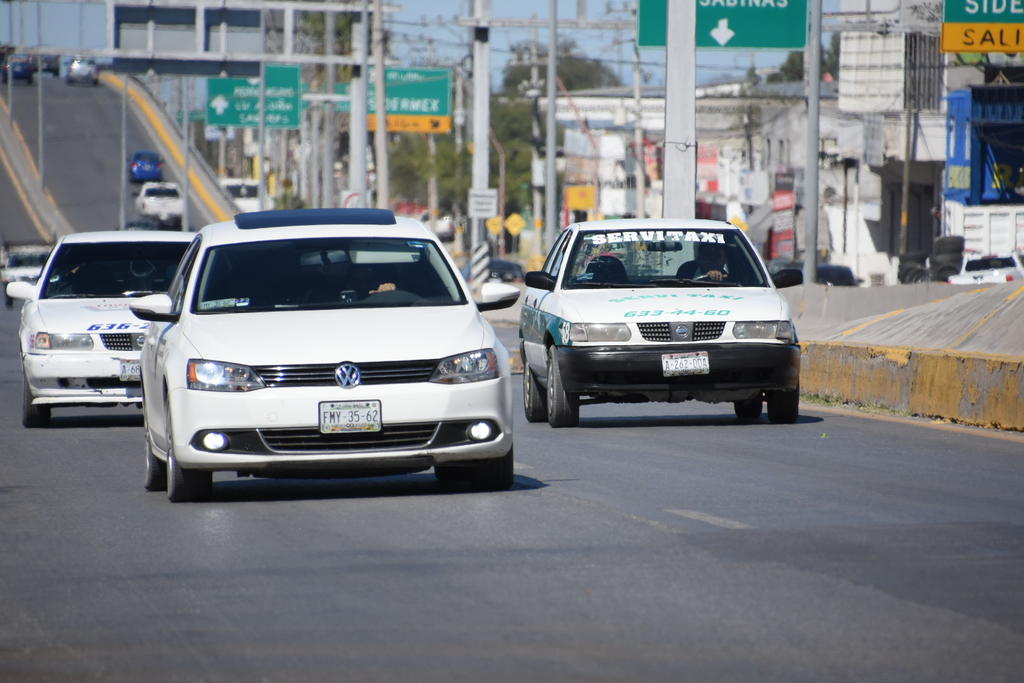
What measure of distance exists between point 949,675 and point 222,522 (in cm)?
494

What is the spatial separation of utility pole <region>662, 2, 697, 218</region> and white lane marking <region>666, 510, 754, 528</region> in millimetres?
15007

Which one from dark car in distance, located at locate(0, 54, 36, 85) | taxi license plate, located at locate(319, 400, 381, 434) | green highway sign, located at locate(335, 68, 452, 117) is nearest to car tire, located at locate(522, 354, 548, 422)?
taxi license plate, located at locate(319, 400, 381, 434)

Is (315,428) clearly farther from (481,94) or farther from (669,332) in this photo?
(481,94)

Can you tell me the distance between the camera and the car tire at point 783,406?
620 inches

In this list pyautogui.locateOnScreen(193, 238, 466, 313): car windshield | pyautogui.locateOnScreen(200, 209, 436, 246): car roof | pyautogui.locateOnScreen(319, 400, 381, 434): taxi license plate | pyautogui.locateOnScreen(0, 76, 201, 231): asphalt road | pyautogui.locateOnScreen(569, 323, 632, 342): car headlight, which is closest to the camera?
pyautogui.locateOnScreen(319, 400, 381, 434): taxi license plate

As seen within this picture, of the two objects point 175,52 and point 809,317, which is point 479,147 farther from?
point 809,317

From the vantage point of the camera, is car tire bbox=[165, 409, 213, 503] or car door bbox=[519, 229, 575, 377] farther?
car door bbox=[519, 229, 575, 377]

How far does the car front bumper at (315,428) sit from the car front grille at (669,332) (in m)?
5.04

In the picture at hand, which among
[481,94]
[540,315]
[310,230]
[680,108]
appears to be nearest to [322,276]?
[310,230]

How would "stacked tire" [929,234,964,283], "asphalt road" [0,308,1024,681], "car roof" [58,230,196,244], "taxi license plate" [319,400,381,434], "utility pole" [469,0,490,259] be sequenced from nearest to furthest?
"asphalt road" [0,308,1024,681], "taxi license plate" [319,400,381,434], "car roof" [58,230,196,244], "utility pole" [469,0,490,259], "stacked tire" [929,234,964,283]

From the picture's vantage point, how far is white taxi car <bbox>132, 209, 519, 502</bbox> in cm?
1022

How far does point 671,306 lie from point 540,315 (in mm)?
1556

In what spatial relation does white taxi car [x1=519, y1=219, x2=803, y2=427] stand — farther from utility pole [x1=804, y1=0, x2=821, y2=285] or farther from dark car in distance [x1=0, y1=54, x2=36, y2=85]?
dark car in distance [x1=0, y1=54, x2=36, y2=85]

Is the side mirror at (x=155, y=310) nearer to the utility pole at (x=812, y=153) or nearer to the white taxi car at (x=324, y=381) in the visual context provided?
the white taxi car at (x=324, y=381)
